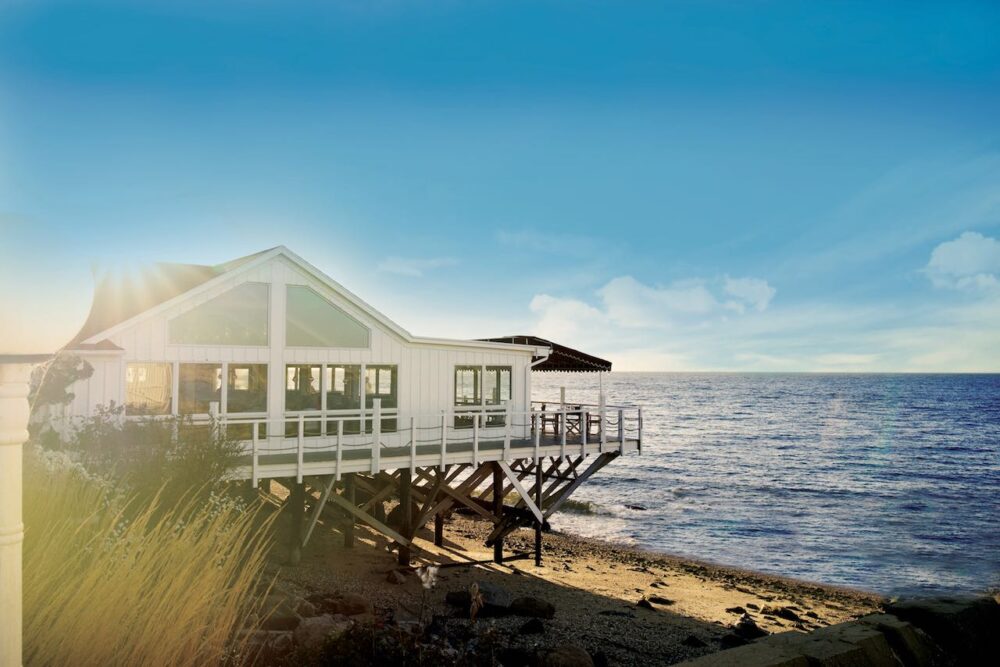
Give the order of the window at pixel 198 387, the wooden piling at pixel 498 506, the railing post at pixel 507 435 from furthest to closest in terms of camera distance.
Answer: the wooden piling at pixel 498 506, the railing post at pixel 507 435, the window at pixel 198 387

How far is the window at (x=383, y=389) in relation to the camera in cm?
1825

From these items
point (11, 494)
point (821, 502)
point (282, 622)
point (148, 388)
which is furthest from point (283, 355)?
point (821, 502)

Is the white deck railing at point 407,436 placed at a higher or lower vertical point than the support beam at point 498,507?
higher

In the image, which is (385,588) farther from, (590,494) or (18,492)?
(590,494)

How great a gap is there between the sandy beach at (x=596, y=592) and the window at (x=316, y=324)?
547cm

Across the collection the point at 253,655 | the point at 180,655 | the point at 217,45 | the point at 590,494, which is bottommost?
the point at 590,494

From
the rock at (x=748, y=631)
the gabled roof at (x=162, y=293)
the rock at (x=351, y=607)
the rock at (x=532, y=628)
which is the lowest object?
the rock at (x=748, y=631)

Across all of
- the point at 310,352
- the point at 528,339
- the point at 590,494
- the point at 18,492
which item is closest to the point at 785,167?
the point at 528,339

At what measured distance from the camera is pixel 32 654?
4223 mm

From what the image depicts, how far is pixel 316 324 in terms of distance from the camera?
1733 centimetres

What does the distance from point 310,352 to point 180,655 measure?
12908 millimetres

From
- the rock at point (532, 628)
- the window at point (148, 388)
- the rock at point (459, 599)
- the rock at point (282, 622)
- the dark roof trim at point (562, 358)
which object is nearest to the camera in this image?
the rock at point (282, 622)

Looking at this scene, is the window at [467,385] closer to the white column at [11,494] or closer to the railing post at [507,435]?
the railing post at [507,435]

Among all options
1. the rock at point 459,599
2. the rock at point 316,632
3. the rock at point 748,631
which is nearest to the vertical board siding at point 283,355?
the rock at point 459,599
